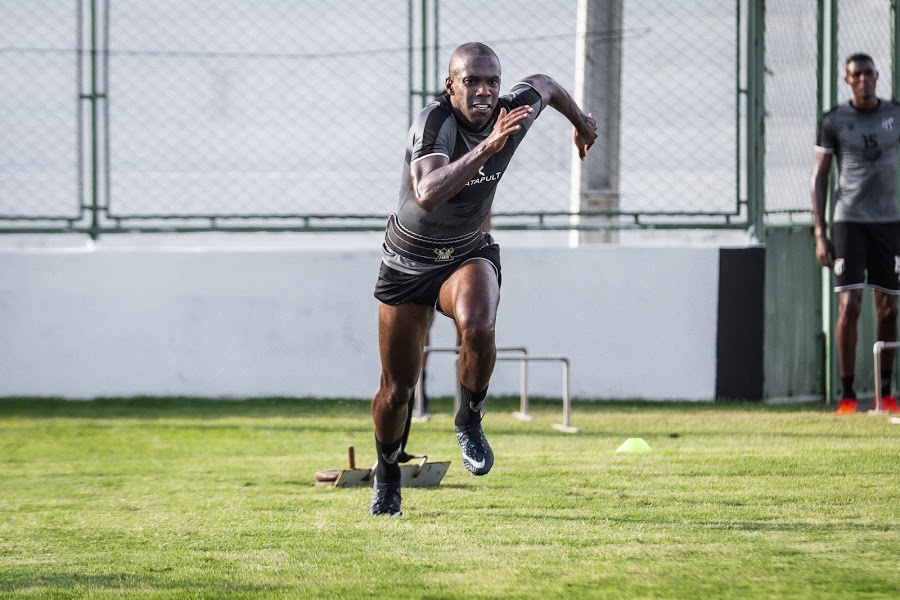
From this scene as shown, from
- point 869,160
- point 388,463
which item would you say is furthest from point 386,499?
point 869,160

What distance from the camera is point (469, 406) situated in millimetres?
6039

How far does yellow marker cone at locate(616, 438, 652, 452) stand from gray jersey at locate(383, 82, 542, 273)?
8.25 feet

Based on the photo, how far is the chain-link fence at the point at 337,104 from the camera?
1218 cm

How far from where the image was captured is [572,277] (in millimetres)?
12180

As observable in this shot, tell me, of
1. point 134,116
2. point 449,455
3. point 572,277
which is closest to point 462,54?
point 449,455

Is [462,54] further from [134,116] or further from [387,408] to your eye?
[134,116]

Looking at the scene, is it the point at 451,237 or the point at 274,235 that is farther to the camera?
the point at 274,235

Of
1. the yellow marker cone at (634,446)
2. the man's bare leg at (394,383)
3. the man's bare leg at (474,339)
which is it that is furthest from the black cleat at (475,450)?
the yellow marker cone at (634,446)

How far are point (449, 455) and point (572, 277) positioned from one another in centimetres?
384

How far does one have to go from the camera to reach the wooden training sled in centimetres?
713

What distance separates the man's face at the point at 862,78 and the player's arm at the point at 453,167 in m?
5.59

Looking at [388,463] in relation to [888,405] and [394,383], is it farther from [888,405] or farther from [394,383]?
[888,405]

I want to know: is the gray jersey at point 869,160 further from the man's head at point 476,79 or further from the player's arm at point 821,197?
the man's head at point 476,79

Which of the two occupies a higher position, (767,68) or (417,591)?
(767,68)
